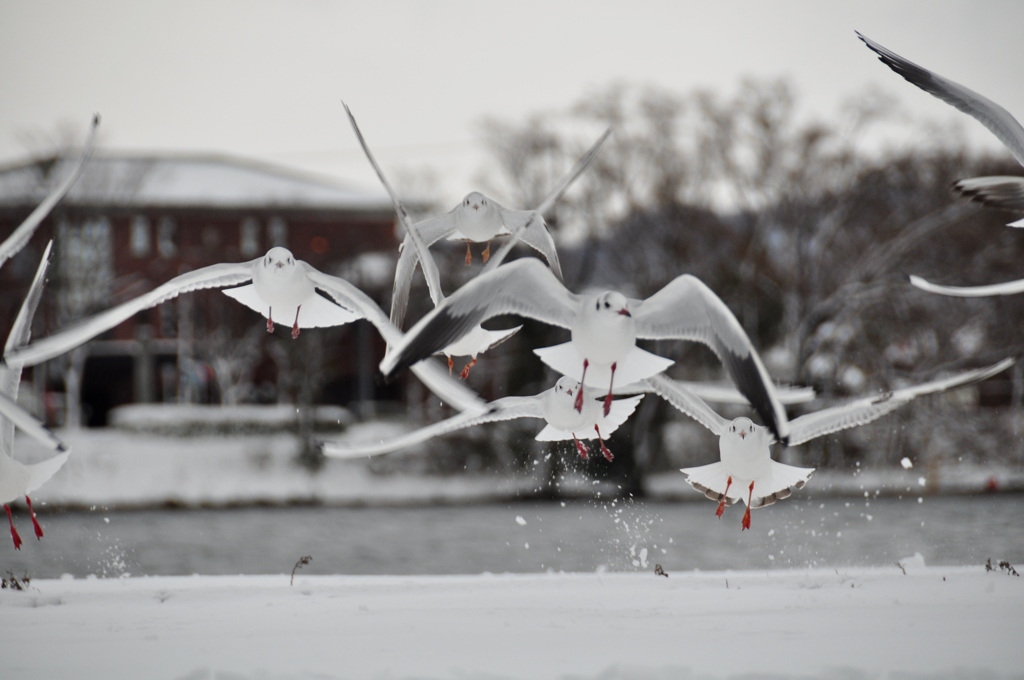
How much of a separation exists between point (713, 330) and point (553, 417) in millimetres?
1350

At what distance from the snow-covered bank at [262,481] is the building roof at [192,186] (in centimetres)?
881

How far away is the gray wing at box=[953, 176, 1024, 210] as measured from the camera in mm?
7410

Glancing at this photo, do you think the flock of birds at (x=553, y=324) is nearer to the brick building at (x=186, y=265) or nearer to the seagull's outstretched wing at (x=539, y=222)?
the seagull's outstretched wing at (x=539, y=222)

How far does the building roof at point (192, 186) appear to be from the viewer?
99.9 ft

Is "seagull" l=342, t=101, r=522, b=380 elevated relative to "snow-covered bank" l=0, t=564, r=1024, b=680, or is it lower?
elevated

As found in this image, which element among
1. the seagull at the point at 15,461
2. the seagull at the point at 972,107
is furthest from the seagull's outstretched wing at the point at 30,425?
the seagull at the point at 972,107

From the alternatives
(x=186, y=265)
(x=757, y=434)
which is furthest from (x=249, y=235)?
(x=757, y=434)

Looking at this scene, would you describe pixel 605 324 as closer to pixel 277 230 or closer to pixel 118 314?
pixel 118 314

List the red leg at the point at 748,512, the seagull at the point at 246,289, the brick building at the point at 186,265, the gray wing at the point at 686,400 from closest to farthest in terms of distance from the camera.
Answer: the seagull at the point at 246,289 → the gray wing at the point at 686,400 → the red leg at the point at 748,512 → the brick building at the point at 186,265

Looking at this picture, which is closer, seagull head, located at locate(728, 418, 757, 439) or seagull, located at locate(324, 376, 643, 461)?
seagull, located at locate(324, 376, 643, 461)

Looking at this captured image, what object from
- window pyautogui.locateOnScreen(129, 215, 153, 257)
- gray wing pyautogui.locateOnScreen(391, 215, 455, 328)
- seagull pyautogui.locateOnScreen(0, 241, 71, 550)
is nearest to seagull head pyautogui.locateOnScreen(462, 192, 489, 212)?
gray wing pyautogui.locateOnScreen(391, 215, 455, 328)

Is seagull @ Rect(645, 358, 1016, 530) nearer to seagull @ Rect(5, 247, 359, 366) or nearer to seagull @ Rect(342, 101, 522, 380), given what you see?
seagull @ Rect(342, 101, 522, 380)

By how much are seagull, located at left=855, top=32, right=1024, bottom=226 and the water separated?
10.3 metres

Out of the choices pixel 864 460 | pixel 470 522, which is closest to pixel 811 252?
pixel 864 460
